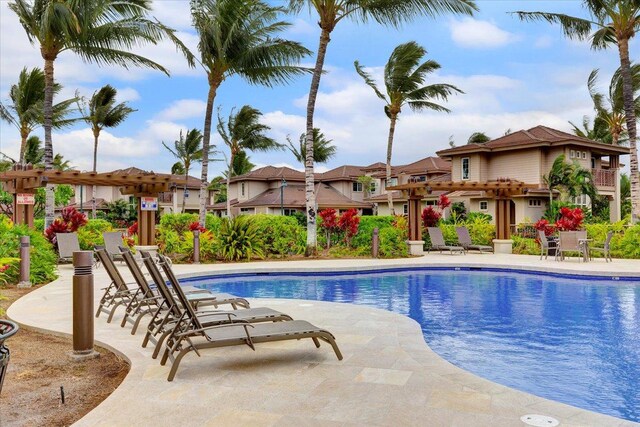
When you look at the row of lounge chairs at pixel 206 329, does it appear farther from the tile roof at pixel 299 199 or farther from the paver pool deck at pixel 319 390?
the tile roof at pixel 299 199

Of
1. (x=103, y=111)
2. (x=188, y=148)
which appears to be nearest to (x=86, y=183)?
(x=103, y=111)

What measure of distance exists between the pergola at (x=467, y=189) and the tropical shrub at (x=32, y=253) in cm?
1179

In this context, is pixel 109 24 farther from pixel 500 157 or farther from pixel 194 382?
pixel 500 157

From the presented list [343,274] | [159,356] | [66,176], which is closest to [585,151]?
[343,274]

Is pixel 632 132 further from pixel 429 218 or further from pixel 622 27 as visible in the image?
pixel 429 218

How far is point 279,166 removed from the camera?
47375 mm

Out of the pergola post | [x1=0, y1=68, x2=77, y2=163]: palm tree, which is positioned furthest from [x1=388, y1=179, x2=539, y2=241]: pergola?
[x1=0, y1=68, x2=77, y2=163]: palm tree

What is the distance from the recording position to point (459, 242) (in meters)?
19.9

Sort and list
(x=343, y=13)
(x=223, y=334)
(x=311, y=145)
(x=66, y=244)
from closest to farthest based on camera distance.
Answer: (x=223, y=334) < (x=66, y=244) < (x=343, y=13) < (x=311, y=145)

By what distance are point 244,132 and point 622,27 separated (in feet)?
95.6

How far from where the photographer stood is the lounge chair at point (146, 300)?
6.24 meters

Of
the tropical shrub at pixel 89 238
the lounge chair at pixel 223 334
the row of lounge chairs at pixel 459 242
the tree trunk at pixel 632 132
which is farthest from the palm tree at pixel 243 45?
the lounge chair at pixel 223 334

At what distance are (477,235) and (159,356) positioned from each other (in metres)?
17.8

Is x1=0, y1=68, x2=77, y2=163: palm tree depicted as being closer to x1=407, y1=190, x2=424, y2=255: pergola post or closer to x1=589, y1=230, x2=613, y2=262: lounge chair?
x1=407, y1=190, x2=424, y2=255: pergola post
